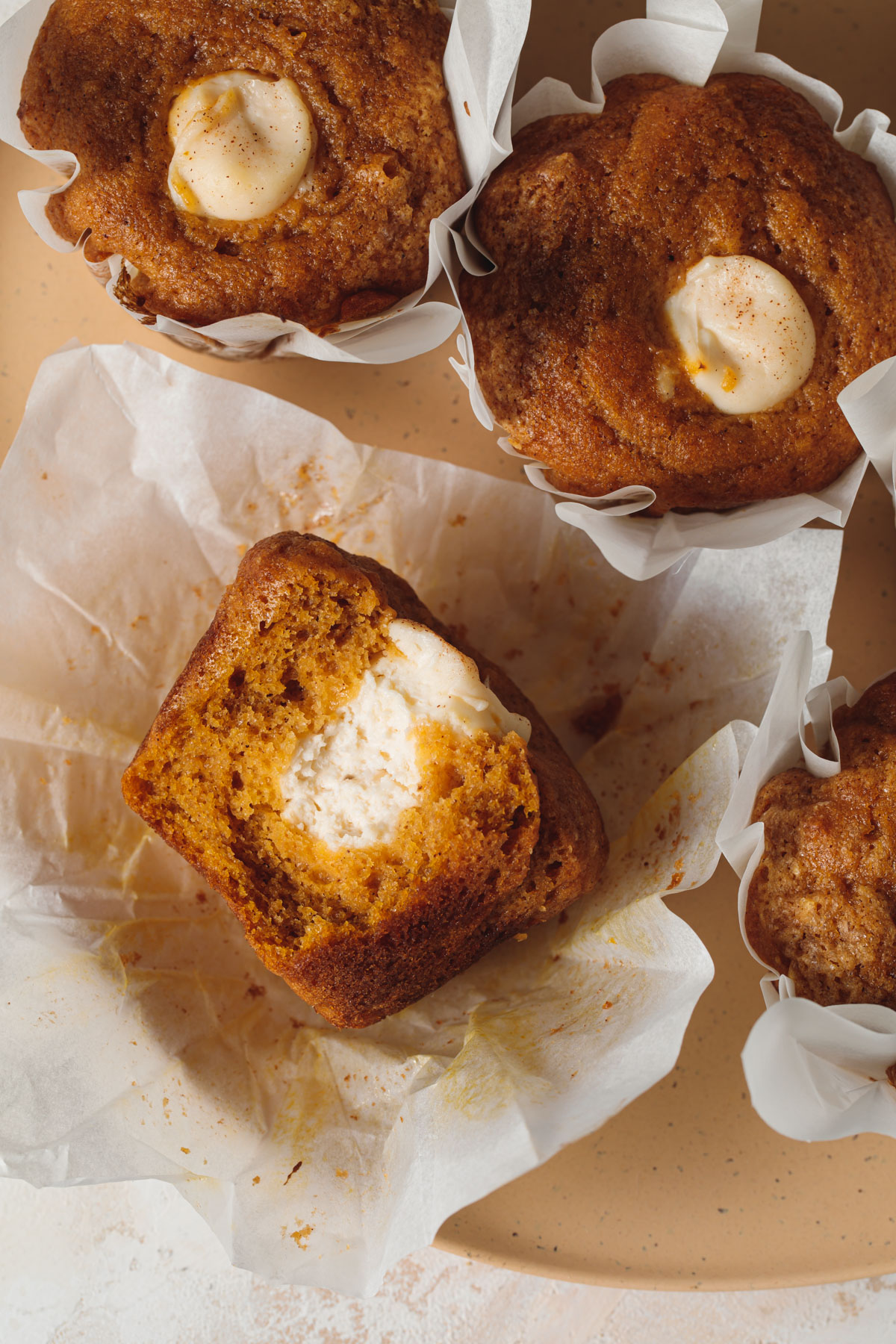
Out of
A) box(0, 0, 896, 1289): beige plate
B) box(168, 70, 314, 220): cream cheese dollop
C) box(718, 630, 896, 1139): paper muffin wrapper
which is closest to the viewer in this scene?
box(718, 630, 896, 1139): paper muffin wrapper

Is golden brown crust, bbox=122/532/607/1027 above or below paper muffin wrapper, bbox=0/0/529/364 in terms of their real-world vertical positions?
below

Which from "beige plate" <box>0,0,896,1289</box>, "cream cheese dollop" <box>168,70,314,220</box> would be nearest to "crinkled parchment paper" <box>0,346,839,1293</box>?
"beige plate" <box>0,0,896,1289</box>

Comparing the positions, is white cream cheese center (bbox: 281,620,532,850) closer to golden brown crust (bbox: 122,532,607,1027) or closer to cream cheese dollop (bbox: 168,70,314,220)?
golden brown crust (bbox: 122,532,607,1027)

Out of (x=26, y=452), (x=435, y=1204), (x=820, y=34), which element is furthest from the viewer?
(x=820, y=34)

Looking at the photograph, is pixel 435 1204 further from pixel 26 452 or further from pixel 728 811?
pixel 26 452

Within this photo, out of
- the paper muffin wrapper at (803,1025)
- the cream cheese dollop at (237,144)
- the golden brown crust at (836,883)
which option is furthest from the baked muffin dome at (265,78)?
the golden brown crust at (836,883)

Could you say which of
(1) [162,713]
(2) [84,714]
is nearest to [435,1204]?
(1) [162,713]
